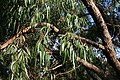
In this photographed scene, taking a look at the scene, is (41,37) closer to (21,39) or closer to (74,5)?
(21,39)

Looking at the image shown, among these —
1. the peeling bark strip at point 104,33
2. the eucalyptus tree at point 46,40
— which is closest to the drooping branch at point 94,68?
the eucalyptus tree at point 46,40

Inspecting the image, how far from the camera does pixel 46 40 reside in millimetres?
3164

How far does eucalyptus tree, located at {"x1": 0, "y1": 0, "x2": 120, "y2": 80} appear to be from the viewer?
3.12m

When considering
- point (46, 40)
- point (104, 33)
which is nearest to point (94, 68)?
point (104, 33)

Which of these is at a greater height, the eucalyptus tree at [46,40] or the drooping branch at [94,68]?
the eucalyptus tree at [46,40]

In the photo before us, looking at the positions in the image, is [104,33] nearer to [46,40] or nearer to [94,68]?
[94,68]

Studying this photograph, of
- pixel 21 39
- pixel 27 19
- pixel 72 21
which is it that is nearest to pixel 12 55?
pixel 21 39

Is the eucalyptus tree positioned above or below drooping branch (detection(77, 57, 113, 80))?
above

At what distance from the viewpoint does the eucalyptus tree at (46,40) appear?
10.2 feet

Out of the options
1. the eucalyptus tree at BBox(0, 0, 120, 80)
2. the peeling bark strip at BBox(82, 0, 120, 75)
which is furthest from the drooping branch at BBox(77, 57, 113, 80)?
the peeling bark strip at BBox(82, 0, 120, 75)

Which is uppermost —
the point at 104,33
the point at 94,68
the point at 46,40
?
the point at 46,40

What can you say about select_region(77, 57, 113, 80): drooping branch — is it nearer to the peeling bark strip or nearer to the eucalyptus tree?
the eucalyptus tree

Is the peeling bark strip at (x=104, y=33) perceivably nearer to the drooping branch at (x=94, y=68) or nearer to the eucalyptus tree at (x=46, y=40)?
the eucalyptus tree at (x=46, y=40)

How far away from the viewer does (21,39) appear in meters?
3.29
